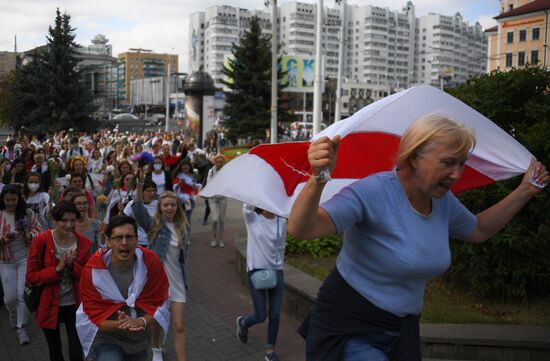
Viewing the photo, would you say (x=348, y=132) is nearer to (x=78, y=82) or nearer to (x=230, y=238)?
(x=230, y=238)

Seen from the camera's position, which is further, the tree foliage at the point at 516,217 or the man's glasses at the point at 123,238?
the tree foliage at the point at 516,217

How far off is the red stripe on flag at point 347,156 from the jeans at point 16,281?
4654mm

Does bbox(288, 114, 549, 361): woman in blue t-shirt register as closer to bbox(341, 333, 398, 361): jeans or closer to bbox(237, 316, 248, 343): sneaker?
bbox(341, 333, 398, 361): jeans

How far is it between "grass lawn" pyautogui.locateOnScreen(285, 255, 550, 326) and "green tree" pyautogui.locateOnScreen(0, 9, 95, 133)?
34165 millimetres

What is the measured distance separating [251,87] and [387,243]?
39.9m

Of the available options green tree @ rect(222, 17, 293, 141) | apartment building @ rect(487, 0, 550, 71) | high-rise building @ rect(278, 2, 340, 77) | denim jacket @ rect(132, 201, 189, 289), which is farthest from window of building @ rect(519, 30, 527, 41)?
high-rise building @ rect(278, 2, 340, 77)

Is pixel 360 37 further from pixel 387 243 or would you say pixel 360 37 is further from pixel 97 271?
pixel 387 243

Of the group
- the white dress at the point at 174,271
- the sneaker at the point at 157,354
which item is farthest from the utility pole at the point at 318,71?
the sneaker at the point at 157,354

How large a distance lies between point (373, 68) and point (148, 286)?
608ft

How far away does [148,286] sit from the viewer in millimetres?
4180

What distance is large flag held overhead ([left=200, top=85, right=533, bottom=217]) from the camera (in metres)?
2.86

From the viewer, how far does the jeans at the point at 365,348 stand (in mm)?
2279

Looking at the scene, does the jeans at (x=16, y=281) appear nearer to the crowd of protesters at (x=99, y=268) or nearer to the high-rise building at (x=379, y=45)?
the crowd of protesters at (x=99, y=268)

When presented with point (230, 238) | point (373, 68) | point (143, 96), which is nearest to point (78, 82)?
point (230, 238)
